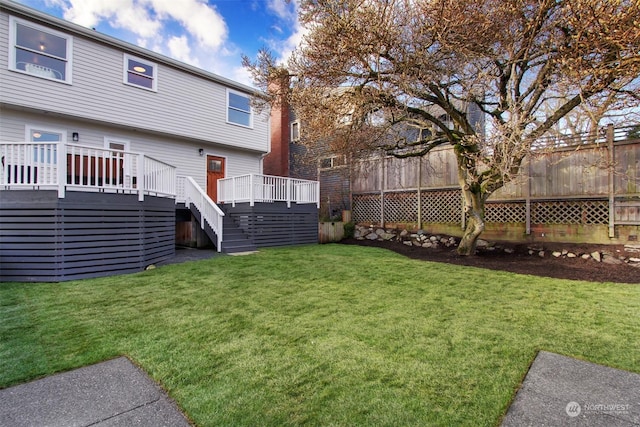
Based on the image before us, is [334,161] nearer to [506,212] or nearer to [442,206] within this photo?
[442,206]

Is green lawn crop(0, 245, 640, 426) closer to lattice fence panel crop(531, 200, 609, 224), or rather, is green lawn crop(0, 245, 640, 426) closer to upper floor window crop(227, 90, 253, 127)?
lattice fence panel crop(531, 200, 609, 224)

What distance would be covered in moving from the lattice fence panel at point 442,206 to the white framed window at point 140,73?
9.43 m

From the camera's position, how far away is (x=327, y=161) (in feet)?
44.1

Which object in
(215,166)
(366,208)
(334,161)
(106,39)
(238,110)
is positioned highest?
(106,39)

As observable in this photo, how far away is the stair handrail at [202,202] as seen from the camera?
832cm

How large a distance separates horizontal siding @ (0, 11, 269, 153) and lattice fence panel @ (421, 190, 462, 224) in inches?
226

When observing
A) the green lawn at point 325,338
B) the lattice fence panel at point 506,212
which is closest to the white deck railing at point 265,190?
the green lawn at point 325,338

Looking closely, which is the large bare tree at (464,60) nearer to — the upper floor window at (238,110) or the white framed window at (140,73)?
the white framed window at (140,73)

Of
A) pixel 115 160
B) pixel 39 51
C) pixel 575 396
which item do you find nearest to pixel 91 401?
pixel 575 396

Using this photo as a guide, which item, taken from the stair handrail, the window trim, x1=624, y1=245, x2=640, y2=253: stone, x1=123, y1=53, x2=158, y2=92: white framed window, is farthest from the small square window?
x1=624, y1=245, x2=640, y2=253: stone

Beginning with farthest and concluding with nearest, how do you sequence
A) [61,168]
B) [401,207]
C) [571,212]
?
[401,207] → [571,212] → [61,168]

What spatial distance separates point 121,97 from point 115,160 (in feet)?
6.18

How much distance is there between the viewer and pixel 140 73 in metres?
9.53

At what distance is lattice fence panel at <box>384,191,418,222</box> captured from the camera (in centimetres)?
1043
